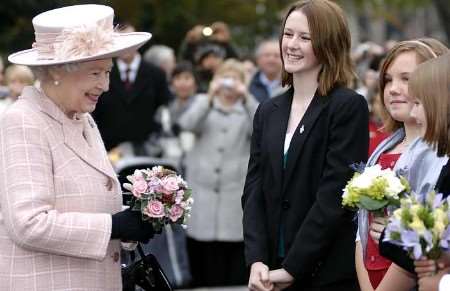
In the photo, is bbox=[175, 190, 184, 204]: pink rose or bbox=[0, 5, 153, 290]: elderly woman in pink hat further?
bbox=[175, 190, 184, 204]: pink rose

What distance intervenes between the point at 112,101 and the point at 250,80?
5.45ft

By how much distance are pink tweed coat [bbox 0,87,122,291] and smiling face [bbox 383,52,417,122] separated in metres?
1.52

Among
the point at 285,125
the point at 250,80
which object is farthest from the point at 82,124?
the point at 250,80

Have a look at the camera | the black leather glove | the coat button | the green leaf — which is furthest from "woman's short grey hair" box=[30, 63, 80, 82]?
the camera

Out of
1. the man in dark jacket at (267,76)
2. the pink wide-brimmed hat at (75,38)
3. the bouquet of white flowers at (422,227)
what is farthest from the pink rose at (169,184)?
the man in dark jacket at (267,76)

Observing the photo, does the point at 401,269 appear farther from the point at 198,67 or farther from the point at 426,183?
the point at 198,67

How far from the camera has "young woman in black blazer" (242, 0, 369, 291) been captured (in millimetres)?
5520

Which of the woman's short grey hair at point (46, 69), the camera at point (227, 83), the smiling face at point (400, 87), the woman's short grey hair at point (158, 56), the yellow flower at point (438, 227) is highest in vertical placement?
the woman's short grey hair at point (46, 69)

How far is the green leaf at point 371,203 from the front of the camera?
4.52 m

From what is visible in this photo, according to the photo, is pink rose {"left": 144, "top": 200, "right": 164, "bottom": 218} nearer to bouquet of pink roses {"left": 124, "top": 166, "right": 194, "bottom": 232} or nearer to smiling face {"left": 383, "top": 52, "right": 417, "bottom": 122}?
bouquet of pink roses {"left": 124, "top": 166, "right": 194, "bottom": 232}

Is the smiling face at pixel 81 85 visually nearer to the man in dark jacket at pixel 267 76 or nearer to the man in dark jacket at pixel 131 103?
the man in dark jacket at pixel 131 103

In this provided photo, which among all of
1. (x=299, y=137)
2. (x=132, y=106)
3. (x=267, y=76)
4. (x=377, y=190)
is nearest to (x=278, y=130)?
(x=299, y=137)

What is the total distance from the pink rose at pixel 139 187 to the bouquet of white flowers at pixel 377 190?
3.30ft

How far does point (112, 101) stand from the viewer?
1125 cm
